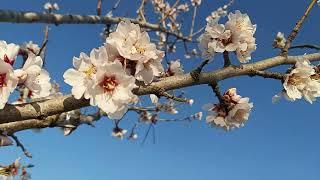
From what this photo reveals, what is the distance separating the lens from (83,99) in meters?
2.22

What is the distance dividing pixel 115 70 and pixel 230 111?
3.81ft

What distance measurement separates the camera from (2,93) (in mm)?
2166

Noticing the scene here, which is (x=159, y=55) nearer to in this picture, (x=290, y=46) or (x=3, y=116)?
(x=3, y=116)

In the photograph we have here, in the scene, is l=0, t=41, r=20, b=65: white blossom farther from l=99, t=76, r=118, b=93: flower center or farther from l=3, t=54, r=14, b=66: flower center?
l=99, t=76, r=118, b=93: flower center

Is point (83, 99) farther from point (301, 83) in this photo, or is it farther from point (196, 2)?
point (196, 2)

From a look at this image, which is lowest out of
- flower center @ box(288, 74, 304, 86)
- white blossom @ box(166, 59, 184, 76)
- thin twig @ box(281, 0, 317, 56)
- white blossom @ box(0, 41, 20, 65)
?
white blossom @ box(0, 41, 20, 65)

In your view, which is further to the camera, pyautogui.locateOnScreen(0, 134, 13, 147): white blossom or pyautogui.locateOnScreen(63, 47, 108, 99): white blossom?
pyautogui.locateOnScreen(0, 134, 13, 147): white blossom

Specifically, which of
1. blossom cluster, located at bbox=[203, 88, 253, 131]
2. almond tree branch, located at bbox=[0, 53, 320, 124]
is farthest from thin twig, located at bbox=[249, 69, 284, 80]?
blossom cluster, located at bbox=[203, 88, 253, 131]

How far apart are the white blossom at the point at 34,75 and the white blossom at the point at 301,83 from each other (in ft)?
4.70

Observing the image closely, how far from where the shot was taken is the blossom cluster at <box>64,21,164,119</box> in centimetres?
220

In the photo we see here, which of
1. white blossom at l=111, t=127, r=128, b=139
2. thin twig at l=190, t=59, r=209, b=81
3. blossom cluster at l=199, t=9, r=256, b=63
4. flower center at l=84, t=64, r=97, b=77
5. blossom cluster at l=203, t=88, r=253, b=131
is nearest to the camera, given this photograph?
flower center at l=84, t=64, r=97, b=77

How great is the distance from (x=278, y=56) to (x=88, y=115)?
3086 millimetres

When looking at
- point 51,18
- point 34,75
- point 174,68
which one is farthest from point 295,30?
point 51,18

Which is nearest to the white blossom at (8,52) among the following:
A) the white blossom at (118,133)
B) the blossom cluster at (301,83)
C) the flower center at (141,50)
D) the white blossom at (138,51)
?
the white blossom at (138,51)
